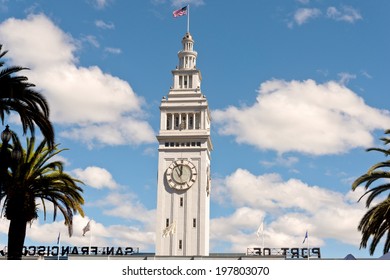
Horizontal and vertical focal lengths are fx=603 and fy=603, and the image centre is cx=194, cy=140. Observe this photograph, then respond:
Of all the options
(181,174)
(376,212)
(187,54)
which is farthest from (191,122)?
(376,212)

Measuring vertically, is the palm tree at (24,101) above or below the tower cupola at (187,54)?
below

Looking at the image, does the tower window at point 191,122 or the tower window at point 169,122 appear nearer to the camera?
the tower window at point 169,122

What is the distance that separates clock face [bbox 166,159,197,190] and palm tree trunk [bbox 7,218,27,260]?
5489 centimetres

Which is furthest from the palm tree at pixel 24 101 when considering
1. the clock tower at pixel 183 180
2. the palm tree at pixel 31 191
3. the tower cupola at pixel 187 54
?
the tower cupola at pixel 187 54

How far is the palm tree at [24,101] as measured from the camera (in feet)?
106

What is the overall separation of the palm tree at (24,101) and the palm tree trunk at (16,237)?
7.96 meters

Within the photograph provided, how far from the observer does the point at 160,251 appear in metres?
92.3

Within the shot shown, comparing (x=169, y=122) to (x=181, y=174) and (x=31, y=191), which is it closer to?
(x=181, y=174)

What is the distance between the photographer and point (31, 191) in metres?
41.7

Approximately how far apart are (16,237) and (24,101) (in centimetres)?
1070

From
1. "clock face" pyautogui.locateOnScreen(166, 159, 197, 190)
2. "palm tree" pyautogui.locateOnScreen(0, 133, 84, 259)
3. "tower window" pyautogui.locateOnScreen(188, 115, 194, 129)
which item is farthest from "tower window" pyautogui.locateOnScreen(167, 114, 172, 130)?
"palm tree" pyautogui.locateOnScreen(0, 133, 84, 259)

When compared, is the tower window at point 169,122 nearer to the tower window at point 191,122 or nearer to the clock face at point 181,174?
the tower window at point 191,122
